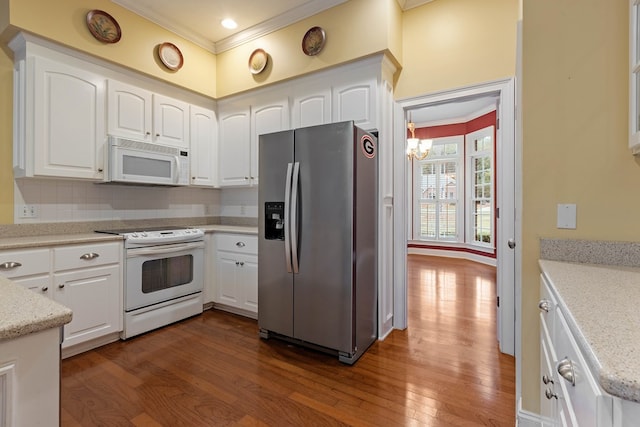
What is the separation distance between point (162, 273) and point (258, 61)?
7.90ft

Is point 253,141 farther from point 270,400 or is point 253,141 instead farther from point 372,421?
point 372,421

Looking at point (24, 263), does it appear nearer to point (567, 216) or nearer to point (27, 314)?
point (27, 314)

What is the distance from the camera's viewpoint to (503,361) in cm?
240

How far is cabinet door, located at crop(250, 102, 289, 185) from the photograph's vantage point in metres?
3.38

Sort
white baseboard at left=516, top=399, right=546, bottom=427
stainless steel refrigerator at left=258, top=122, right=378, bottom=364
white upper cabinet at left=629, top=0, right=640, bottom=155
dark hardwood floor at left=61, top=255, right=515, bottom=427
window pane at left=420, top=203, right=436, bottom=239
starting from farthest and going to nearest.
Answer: window pane at left=420, top=203, right=436, bottom=239
stainless steel refrigerator at left=258, top=122, right=378, bottom=364
dark hardwood floor at left=61, top=255, right=515, bottom=427
white baseboard at left=516, top=399, right=546, bottom=427
white upper cabinet at left=629, top=0, right=640, bottom=155

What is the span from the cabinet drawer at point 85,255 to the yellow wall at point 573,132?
2964 mm

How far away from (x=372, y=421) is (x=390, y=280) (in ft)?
4.57

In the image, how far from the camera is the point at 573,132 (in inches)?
60.1

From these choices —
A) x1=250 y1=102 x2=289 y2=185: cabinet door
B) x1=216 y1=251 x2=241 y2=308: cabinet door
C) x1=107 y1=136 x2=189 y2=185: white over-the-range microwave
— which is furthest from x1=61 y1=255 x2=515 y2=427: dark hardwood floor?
x1=250 y1=102 x2=289 y2=185: cabinet door

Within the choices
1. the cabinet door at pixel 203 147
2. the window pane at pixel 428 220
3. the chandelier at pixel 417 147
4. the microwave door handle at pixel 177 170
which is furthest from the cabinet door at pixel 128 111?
the window pane at pixel 428 220

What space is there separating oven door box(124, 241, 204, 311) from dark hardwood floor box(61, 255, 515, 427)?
Answer: 1.10ft

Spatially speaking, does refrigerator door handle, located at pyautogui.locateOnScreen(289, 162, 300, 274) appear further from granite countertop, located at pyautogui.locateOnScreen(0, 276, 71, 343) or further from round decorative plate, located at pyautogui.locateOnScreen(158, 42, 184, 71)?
round decorative plate, located at pyautogui.locateOnScreen(158, 42, 184, 71)

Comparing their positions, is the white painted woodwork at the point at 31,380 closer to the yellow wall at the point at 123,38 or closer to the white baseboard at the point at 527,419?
the white baseboard at the point at 527,419

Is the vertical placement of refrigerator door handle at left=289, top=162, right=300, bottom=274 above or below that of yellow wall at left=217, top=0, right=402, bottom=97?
below
